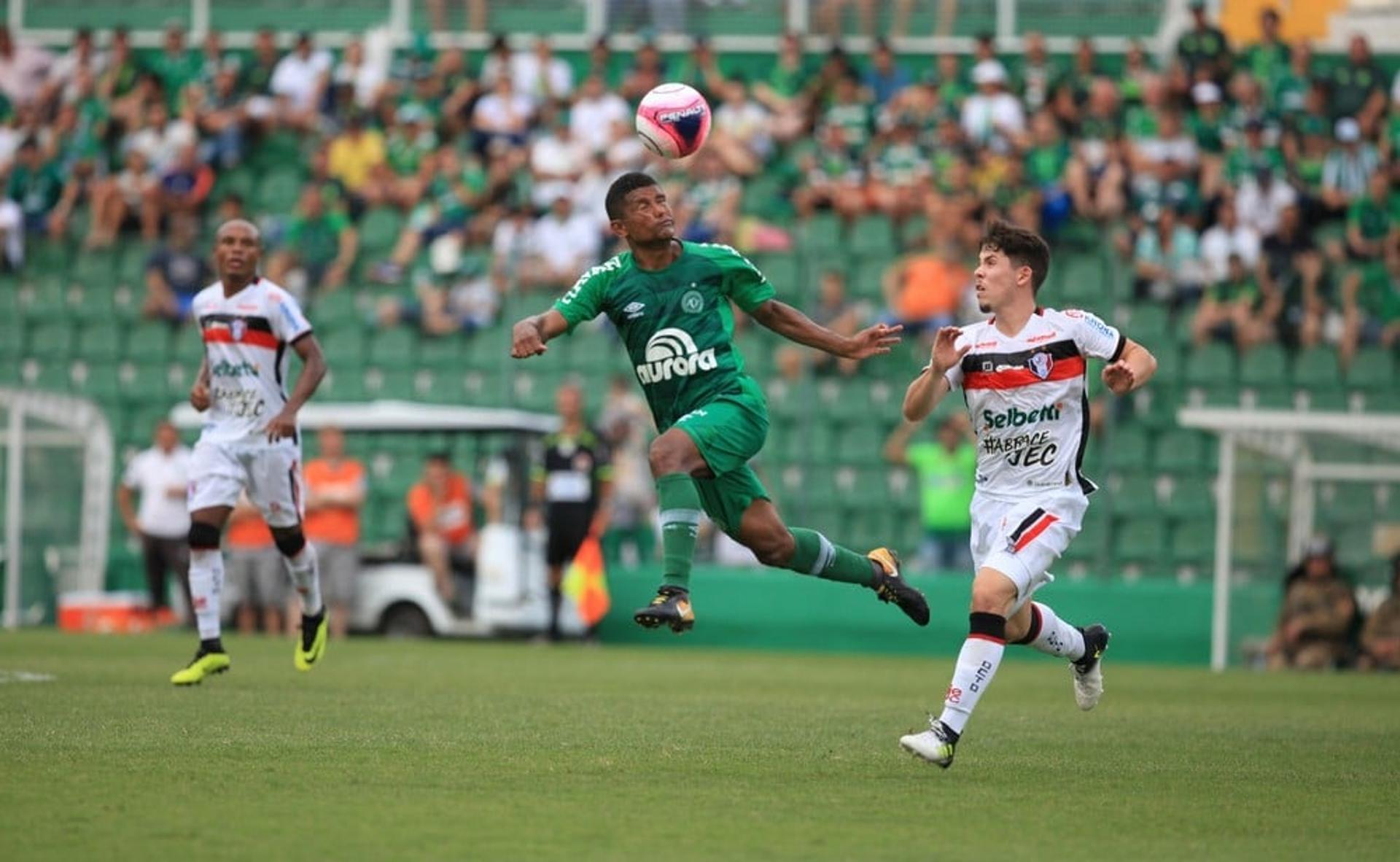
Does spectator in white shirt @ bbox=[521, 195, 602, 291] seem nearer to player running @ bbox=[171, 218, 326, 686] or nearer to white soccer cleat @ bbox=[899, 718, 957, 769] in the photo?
player running @ bbox=[171, 218, 326, 686]

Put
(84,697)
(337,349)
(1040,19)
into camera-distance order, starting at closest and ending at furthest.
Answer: (84,697), (337,349), (1040,19)

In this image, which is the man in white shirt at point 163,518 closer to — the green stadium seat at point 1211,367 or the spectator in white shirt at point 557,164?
the spectator in white shirt at point 557,164

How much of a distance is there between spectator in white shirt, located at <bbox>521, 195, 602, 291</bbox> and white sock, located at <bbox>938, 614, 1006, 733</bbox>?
15382 millimetres

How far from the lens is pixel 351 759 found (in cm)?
869

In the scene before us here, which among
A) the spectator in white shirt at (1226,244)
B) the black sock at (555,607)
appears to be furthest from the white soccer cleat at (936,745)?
the spectator in white shirt at (1226,244)

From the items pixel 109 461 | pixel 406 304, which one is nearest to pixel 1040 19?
pixel 406 304

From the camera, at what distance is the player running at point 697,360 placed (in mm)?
10008

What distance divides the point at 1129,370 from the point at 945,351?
2.54 feet

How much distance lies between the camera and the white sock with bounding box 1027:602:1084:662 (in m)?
10.1

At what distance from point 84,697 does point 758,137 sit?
588 inches

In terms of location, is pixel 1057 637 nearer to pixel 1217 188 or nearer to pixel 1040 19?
pixel 1217 188

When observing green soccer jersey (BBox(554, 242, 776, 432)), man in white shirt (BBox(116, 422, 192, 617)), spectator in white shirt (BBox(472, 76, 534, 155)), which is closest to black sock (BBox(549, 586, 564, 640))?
man in white shirt (BBox(116, 422, 192, 617))

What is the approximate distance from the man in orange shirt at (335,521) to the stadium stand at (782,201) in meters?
1.46

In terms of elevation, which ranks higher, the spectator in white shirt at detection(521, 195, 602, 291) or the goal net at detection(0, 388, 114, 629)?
the spectator in white shirt at detection(521, 195, 602, 291)
